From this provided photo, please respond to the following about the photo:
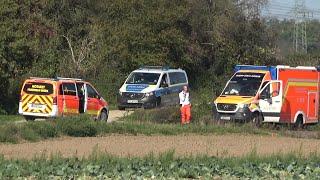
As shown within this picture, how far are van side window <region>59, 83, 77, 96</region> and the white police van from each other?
6504 mm

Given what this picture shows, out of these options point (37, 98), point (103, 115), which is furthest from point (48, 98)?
point (103, 115)

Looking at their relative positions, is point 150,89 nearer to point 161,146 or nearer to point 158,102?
point 158,102

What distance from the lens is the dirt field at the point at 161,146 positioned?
1850 cm

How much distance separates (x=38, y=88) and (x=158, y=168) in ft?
51.4

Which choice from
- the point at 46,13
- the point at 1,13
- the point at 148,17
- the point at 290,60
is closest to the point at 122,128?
the point at 1,13

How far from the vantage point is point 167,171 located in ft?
43.6

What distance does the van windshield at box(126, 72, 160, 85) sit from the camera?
36.1m

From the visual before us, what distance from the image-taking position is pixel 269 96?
31.1 metres

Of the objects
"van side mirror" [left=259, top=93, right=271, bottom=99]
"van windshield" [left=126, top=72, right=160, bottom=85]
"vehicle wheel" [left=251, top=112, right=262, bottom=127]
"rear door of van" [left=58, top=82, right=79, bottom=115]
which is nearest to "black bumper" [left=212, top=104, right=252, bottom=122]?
"vehicle wheel" [left=251, top=112, right=262, bottom=127]

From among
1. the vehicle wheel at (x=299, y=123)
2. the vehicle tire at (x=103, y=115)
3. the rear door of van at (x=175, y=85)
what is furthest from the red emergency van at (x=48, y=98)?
the vehicle wheel at (x=299, y=123)

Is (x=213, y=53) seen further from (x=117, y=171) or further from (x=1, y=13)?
(x=117, y=171)

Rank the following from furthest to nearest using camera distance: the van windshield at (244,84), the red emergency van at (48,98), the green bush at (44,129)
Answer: the van windshield at (244,84)
the red emergency van at (48,98)
the green bush at (44,129)

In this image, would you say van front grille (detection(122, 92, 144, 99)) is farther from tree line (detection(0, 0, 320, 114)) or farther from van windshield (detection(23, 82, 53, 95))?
van windshield (detection(23, 82, 53, 95))

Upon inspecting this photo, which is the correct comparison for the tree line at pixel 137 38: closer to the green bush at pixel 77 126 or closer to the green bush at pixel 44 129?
the green bush at pixel 77 126
